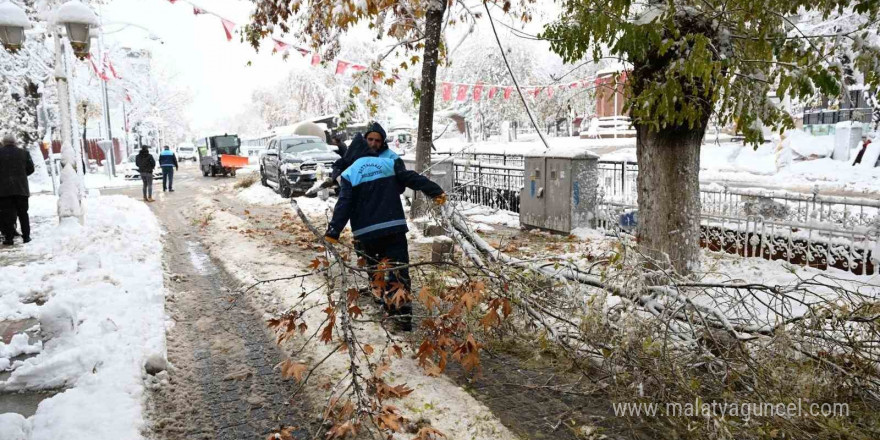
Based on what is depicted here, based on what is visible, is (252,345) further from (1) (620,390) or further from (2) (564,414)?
(1) (620,390)

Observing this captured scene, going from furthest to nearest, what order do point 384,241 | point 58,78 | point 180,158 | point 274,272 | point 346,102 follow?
point 180,158 < point 346,102 < point 58,78 < point 274,272 < point 384,241

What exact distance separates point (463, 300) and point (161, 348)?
2.66 metres

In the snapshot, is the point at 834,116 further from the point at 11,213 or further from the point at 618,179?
the point at 11,213

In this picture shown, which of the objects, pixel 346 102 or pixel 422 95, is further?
pixel 346 102

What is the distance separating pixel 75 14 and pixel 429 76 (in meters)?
6.23

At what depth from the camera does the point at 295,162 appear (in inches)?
696

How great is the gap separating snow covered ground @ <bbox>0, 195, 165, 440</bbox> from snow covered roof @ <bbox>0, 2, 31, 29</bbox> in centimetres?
389

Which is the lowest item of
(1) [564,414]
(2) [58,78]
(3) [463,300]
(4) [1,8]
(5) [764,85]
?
(1) [564,414]

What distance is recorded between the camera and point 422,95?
36.3 feet

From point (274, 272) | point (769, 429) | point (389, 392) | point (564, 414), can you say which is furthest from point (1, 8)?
point (769, 429)

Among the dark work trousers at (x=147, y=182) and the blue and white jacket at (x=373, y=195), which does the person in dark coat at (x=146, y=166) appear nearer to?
the dark work trousers at (x=147, y=182)

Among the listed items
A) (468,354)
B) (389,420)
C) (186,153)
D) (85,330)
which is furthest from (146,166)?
(186,153)

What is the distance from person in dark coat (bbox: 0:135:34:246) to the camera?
920cm

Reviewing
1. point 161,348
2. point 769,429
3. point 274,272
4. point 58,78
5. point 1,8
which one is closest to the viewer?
point 769,429
